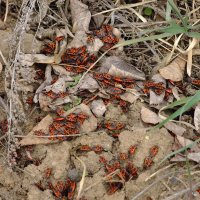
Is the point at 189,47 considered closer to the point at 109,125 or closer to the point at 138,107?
the point at 138,107

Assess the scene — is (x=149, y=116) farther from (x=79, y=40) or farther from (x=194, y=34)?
(x=79, y=40)

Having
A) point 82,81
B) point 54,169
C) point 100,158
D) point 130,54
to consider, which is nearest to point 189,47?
point 130,54

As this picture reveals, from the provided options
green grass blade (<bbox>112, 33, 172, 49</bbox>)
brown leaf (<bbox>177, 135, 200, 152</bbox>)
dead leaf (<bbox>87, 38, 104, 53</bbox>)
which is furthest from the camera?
dead leaf (<bbox>87, 38, 104, 53</bbox>)

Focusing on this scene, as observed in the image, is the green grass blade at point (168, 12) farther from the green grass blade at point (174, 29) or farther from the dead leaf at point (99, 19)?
the dead leaf at point (99, 19)

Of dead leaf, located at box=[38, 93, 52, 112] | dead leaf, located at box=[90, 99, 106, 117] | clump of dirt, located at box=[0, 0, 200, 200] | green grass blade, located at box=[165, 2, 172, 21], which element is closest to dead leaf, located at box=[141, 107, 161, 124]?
clump of dirt, located at box=[0, 0, 200, 200]

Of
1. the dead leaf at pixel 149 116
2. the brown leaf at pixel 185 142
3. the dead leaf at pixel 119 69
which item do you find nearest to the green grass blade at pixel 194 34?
the dead leaf at pixel 119 69

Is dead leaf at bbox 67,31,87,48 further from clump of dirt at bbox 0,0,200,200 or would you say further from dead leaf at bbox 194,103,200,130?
dead leaf at bbox 194,103,200,130
